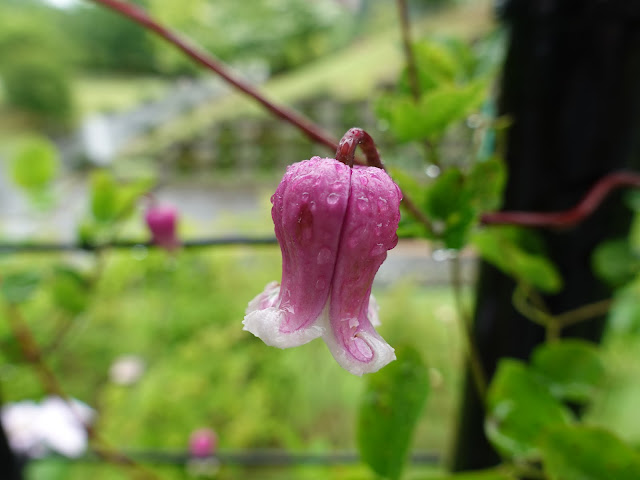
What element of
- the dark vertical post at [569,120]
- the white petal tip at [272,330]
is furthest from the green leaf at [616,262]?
the white petal tip at [272,330]

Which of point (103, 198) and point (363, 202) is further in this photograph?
point (103, 198)

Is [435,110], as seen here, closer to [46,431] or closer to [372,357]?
[372,357]

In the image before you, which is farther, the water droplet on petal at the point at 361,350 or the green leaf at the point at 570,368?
the green leaf at the point at 570,368

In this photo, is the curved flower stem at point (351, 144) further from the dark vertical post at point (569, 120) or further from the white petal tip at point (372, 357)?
the dark vertical post at point (569, 120)

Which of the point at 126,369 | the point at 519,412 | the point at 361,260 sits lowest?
the point at 126,369

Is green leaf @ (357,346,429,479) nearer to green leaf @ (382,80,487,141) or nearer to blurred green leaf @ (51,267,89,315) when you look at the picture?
green leaf @ (382,80,487,141)

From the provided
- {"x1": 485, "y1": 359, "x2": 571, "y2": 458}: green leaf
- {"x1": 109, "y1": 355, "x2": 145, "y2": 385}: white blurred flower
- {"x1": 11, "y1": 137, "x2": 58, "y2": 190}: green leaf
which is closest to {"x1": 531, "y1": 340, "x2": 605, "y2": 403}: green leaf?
{"x1": 485, "y1": 359, "x2": 571, "y2": 458}: green leaf

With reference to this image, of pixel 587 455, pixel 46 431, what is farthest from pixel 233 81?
pixel 46 431
